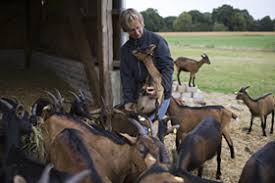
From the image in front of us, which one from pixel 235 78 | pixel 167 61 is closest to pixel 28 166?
pixel 167 61

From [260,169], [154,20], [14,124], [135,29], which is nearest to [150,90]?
[135,29]

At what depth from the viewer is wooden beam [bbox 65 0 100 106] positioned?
7.95 metres

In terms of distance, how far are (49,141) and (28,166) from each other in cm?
118

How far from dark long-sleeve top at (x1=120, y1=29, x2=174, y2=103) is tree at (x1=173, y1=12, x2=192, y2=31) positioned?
16795 millimetres

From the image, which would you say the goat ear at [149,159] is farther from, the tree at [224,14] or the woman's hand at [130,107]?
the tree at [224,14]

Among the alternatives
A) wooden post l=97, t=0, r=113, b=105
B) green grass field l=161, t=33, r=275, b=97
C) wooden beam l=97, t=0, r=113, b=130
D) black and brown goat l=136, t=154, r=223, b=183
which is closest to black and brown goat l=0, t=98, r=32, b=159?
black and brown goat l=136, t=154, r=223, b=183

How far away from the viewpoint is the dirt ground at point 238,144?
6.26m

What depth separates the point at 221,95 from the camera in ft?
42.4

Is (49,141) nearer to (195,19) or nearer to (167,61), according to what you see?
(167,61)

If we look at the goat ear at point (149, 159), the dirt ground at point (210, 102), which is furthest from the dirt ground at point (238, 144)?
the goat ear at point (149, 159)

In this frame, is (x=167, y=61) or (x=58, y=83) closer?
(x=167, y=61)

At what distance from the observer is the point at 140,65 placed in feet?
16.0

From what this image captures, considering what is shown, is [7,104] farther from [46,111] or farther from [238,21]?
[238,21]

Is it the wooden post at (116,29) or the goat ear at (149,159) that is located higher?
the wooden post at (116,29)
